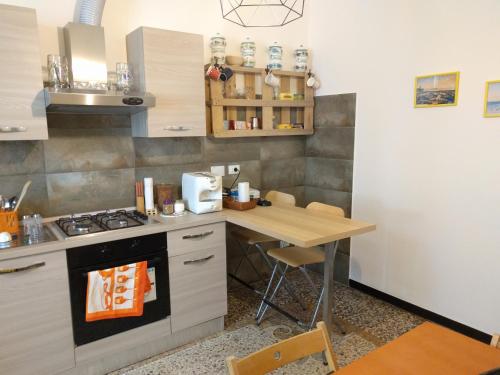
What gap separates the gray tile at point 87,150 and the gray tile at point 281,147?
3.96 feet

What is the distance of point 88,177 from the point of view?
8.29 ft

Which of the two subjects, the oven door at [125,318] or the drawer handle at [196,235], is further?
the drawer handle at [196,235]

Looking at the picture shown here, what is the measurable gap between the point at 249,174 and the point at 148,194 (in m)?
1.03

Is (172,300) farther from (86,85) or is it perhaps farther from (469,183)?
(469,183)

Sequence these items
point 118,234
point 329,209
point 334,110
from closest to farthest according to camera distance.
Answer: point 118,234 → point 329,209 → point 334,110

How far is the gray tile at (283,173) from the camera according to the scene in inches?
135

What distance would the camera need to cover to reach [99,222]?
7.63 feet

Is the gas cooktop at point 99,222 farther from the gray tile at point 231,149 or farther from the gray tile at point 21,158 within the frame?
the gray tile at point 231,149

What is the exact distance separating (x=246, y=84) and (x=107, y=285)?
1930 mm

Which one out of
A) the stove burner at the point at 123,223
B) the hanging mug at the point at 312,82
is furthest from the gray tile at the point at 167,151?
the hanging mug at the point at 312,82

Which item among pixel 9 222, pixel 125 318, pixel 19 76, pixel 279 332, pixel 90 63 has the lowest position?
pixel 279 332

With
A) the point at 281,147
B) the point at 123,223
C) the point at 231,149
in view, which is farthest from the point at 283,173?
the point at 123,223

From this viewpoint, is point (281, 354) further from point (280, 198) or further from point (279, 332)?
point (280, 198)

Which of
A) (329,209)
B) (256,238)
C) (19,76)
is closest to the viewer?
(19,76)
